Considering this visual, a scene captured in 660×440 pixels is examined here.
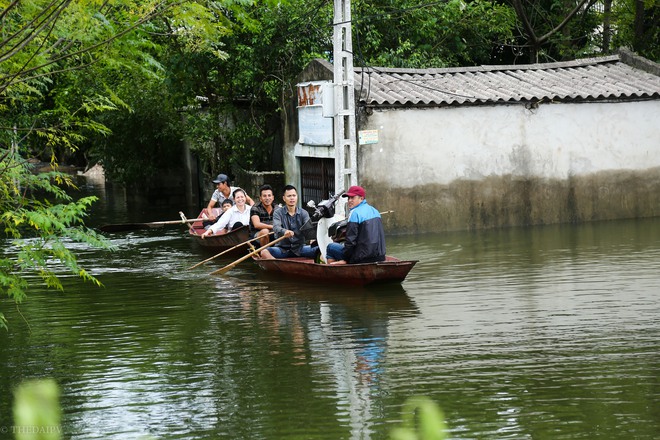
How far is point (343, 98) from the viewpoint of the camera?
16531 mm

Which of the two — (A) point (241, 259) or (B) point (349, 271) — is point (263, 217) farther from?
(B) point (349, 271)

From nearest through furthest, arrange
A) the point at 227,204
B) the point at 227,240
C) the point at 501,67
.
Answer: the point at 227,240, the point at 227,204, the point at 501,67

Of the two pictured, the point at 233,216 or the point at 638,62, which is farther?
the point at 638,62

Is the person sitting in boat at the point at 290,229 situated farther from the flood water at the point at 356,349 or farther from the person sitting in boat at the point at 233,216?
the person sitting in boat at the point at 233,216

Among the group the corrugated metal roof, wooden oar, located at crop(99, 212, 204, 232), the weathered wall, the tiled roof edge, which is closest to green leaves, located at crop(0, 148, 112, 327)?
the corrugated metal roof

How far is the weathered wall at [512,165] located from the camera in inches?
790

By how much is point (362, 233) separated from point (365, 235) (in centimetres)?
6

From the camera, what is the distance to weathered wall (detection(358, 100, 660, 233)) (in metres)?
20.1

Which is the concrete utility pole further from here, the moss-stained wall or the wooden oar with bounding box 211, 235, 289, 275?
the moss-stained wall

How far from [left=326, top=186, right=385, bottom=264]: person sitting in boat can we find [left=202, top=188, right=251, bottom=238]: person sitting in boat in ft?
17.6

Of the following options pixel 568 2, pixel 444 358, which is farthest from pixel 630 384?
pixel 568 2

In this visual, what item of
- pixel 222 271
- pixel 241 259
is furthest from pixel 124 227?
pixel 241 259

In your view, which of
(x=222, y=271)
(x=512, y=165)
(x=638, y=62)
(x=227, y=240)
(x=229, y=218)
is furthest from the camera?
(x=638, y=62)

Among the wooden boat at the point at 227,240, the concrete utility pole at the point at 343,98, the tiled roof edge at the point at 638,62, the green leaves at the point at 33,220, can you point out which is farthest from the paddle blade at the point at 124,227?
the tiled roof edge at the point at 638,62
